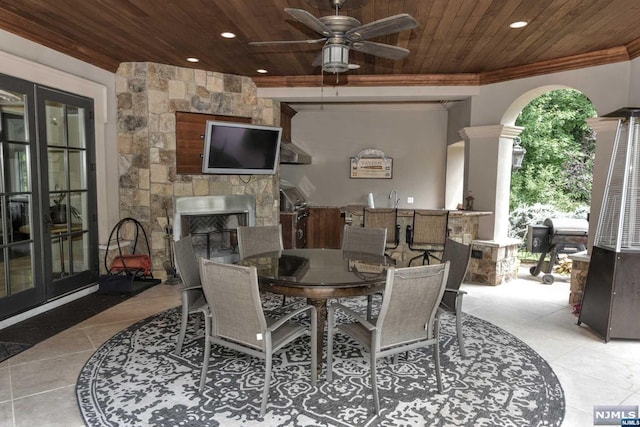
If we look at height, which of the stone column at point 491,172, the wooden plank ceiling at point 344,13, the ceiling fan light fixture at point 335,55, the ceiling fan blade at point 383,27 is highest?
the wooden plank ceiling at point 344,13

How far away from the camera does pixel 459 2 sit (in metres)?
3.24

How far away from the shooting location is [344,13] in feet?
11.5

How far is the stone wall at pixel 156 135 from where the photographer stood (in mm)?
5285

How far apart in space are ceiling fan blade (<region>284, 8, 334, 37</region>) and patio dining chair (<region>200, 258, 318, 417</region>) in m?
1.49

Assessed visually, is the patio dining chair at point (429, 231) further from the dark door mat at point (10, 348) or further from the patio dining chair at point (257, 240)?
the dark door mat at point (10, 348)

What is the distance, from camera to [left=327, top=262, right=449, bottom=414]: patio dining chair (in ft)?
7.95

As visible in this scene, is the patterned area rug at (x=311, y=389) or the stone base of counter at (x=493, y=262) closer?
the patterned area rug at (x=311, y=389)

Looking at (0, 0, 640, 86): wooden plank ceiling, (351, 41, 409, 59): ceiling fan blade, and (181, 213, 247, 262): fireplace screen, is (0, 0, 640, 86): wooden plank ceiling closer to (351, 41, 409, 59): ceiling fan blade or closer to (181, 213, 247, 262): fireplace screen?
(351, 41, 409, 59): ceiling fan blade

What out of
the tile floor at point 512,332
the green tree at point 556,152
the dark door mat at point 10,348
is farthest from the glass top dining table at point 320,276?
the green tree at point 556,152

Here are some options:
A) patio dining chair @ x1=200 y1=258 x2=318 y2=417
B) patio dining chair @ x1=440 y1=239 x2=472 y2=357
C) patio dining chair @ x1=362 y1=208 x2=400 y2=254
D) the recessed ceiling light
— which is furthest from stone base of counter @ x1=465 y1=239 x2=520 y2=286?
patio dining chair @ x1=200 y1=258 x2=318 y2=417

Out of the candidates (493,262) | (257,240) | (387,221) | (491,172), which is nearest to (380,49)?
(257,240)

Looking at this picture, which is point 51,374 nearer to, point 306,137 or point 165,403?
point 165,403

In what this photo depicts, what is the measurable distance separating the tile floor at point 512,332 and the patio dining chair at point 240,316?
3.09 ft

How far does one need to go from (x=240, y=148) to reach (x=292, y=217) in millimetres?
1591
